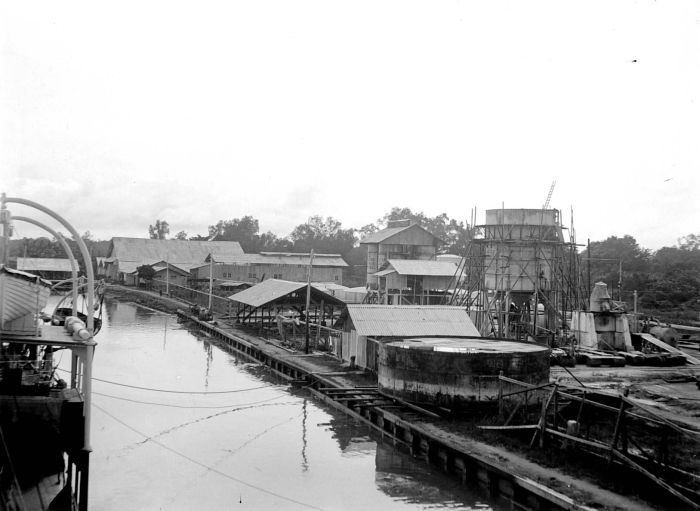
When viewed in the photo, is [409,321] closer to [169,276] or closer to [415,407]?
[415,407]

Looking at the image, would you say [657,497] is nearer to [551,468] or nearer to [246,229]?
[551,468]

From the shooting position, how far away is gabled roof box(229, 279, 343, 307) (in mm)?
37156

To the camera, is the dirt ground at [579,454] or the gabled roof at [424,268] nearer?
the dirt ground at [579,454]

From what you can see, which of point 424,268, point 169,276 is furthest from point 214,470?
point 169,276

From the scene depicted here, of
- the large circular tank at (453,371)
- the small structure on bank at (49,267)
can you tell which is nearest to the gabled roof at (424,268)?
the large circular tank at (453,371)

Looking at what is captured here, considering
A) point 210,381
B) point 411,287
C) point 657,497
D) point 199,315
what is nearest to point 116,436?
point 210,381

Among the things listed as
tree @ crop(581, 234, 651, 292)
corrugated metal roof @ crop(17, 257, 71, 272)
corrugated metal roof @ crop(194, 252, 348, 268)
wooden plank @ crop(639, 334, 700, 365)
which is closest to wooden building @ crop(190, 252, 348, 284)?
corrugated metal roof @ crop(194, 252, 348, 268)

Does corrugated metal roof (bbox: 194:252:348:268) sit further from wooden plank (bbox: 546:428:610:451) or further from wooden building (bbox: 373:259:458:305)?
wooden plank (bbox: 546:428:610:451)

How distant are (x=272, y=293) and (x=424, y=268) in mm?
15969

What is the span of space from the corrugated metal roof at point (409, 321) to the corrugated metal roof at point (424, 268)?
899 inches

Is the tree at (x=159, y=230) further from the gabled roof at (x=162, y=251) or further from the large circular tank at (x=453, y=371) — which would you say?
the large circular tank at (x=453, y=371)

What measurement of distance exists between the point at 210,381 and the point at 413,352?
12.3 meters

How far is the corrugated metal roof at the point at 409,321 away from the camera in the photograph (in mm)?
25875

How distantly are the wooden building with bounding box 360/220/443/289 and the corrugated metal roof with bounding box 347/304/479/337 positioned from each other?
126 feet
